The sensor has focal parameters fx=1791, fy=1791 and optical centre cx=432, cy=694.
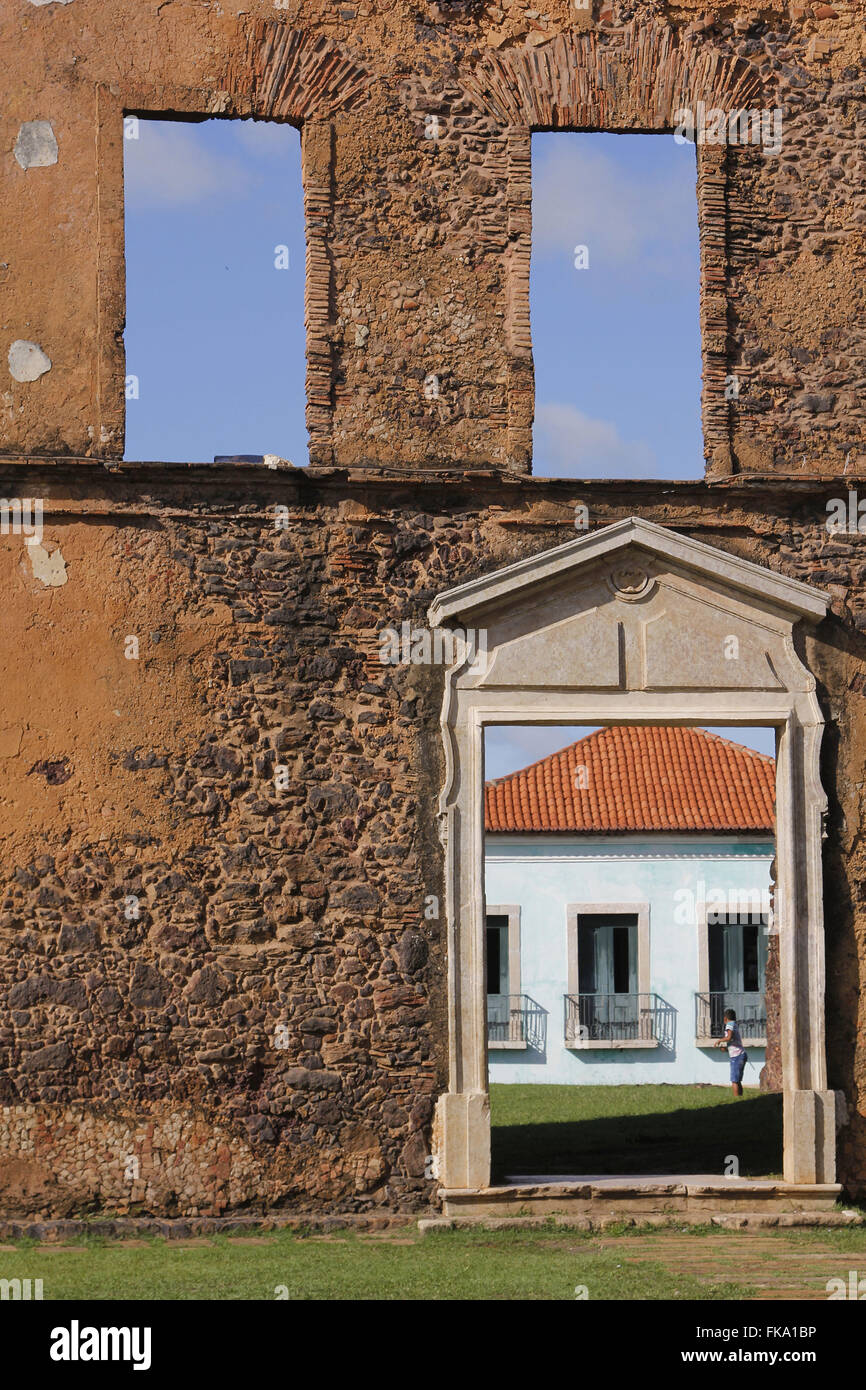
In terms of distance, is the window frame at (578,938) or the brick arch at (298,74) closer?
the brick arch at (298,74)

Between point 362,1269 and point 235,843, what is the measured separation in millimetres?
2766

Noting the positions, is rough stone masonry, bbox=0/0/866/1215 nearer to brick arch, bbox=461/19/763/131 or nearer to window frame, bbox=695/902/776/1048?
brick arch, bbox=461/19/763/131

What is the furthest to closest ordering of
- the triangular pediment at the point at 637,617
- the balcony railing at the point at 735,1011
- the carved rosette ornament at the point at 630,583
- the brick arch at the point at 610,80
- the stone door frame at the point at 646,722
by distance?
the balcony railing at the point at 735,1011 < the brick arch at the point at 610,80 < the carved rosette ornament at the point at 630,583 < the triangular pediment at the point at 637,617 < the stone door frame at the point at 646,722

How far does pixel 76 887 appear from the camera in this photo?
10641 millimetres

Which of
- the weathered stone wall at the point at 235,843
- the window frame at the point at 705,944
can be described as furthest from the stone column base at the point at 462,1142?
the window frame at the point at 705,944

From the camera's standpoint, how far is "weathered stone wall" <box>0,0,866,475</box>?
1112cm

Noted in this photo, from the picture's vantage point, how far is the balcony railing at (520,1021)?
2525cm

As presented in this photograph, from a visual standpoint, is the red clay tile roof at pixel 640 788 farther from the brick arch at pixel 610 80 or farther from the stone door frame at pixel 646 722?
the brick arch at pixel 610 80

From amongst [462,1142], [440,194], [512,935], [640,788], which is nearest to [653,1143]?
[462,1142]

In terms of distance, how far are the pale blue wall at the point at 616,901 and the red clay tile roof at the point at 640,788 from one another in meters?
0.27

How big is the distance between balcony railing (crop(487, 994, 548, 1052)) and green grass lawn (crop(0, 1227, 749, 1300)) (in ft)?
49.0

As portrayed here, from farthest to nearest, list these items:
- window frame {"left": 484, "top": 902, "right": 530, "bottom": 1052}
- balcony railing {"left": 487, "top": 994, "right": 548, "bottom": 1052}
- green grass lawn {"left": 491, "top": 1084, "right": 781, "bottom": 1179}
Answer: window frame {"left": 484, "top": 902, "right": 530, "bottom": 1052} → balcony railing {"left": 487, "top": 994, "right": 548, "bottom": 1052} → green grass lawn {"left": 491, "top": 1084, "right": 781, "bottom": 1179}

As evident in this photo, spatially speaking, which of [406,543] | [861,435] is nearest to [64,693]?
[406,543]

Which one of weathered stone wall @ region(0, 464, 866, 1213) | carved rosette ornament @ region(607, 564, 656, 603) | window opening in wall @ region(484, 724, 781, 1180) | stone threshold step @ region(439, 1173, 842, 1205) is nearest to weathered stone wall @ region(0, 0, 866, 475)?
weathered stone wall @ region(0, 464, 866, 1213)
